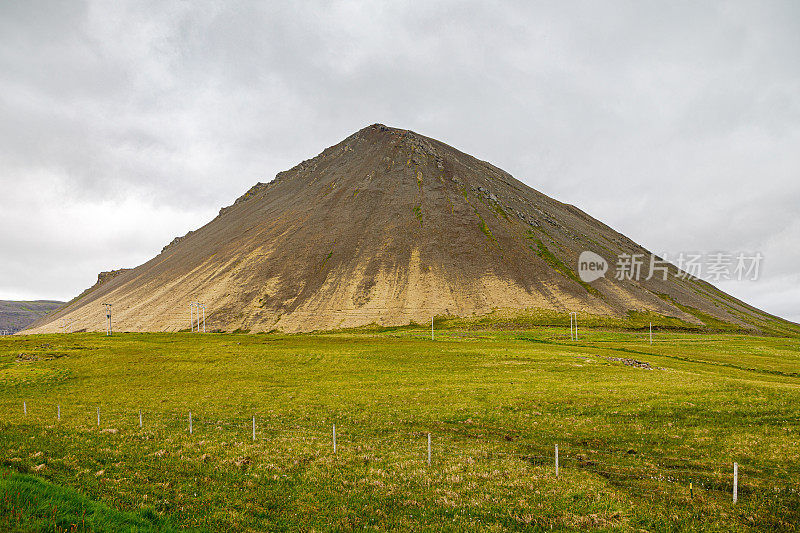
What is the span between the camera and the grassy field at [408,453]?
1594cm

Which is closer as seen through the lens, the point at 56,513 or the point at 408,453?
the point at 56,513

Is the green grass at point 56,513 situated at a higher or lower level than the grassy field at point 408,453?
higher

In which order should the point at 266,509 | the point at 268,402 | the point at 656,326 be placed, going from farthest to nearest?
the point at 656,326, the point at 268,402, the point at 266,509

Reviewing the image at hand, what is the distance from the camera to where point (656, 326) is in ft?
541

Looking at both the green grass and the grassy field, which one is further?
the grassy field

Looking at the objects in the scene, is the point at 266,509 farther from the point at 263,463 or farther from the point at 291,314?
the point at 291,314

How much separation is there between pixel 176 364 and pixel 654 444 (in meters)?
74.0

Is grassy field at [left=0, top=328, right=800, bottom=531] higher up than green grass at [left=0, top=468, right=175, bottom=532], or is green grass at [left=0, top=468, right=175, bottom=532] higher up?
green grass at [left=0, top=468, right=175, bottom=532]

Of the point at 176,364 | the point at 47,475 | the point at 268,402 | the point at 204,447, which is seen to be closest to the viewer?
the point at 47,475

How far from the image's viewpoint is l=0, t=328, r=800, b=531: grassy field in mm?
15938

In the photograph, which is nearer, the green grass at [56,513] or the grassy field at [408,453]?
the green grass at [56,513]

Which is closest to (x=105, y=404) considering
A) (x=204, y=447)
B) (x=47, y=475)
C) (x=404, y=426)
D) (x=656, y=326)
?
(x=204, y=447)

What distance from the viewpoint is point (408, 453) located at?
81.7 feet

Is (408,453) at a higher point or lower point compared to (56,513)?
lower
